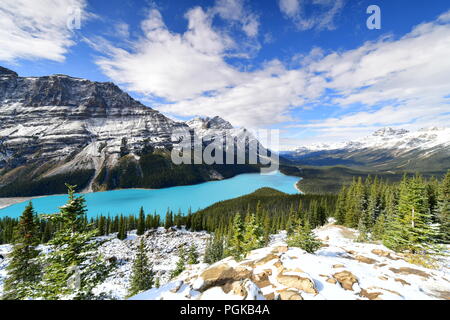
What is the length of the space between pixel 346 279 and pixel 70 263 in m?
16.7

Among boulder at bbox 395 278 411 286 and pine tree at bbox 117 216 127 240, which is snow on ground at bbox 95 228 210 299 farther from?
boulder at bbox 395 278 411 286

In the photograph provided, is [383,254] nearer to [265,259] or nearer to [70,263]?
[265,259]

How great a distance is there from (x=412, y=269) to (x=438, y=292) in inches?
107

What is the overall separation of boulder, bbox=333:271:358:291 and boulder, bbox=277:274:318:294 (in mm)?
1874

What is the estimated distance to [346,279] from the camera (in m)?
9.43

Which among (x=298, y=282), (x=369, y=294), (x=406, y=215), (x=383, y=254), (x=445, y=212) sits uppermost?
(x=406, y=215)

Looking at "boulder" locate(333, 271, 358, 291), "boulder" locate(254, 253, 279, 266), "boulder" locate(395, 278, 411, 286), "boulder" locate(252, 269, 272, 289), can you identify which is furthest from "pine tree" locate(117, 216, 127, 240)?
"boulder" locate(395, 278, 411, 286)

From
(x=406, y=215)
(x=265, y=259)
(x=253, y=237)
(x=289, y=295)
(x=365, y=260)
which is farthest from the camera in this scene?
(x=253, y=237)

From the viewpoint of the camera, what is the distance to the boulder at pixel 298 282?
336 inches

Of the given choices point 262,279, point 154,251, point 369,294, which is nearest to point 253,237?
point 262,279

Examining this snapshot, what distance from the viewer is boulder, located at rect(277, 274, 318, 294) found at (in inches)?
336

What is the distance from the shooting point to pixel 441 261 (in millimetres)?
18375

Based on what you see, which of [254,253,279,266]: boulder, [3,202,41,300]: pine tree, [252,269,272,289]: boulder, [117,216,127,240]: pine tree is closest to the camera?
[252,269,272,289]: boulder
